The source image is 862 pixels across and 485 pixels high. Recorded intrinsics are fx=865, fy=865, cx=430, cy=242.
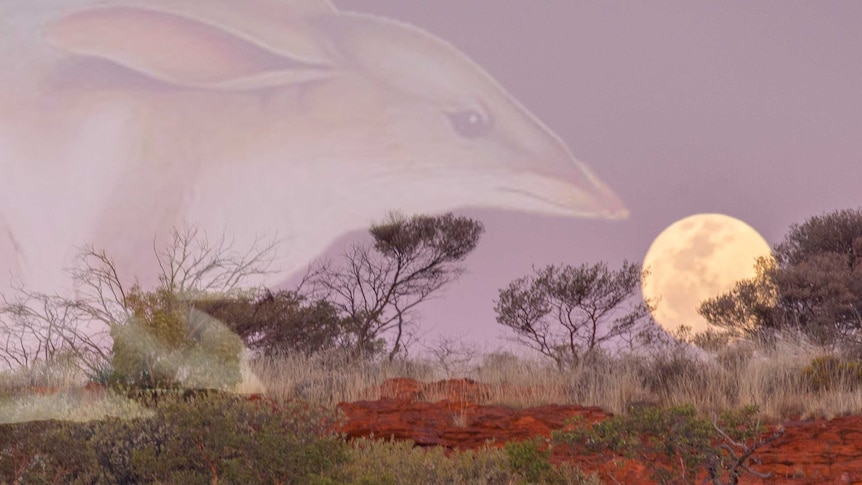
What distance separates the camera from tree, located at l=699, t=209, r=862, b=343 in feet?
76.4

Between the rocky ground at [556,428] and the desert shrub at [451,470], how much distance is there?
674 mm

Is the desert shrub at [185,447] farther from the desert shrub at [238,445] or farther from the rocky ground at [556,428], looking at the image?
the rocky ground at [556,428]

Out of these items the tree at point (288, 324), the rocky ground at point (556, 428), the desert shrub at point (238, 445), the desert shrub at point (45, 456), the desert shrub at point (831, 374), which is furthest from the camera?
the tree at point (288, 324)

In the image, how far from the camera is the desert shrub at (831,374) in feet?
42.3

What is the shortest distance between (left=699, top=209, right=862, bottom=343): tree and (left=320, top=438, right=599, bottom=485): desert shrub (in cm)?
1584

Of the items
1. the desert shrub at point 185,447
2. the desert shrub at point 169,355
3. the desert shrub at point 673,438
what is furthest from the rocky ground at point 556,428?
the desert shrub at point 169,355

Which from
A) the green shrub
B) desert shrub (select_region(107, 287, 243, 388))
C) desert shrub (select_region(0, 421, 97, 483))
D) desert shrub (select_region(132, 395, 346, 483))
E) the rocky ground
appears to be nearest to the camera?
the green shrub

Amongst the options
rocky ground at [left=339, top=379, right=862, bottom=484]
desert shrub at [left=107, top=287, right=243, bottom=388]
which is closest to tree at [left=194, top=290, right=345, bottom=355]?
desert shrub at [left=107, top=287, right=243, bottom=388]

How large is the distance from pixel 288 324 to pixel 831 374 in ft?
49.0

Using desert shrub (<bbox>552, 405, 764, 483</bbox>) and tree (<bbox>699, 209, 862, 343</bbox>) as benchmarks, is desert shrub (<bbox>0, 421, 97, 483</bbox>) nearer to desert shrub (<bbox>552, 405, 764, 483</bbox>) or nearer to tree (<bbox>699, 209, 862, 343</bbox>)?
desert shrub (<bbox>552, 405, 764, 483</bbox>)

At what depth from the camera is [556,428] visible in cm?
1016

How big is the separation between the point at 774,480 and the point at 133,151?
1786 cm

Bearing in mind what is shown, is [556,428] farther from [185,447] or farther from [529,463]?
[185,447]

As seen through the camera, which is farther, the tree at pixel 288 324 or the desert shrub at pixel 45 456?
the tree at pixel 288 324
